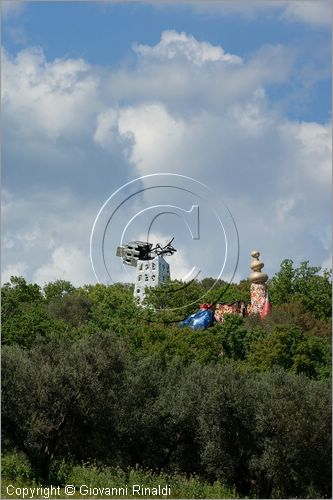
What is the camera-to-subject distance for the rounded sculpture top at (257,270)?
79.9m

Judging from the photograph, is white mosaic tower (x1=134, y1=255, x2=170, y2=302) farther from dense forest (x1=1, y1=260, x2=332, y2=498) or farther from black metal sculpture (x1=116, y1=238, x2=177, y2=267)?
dense forest (x1=1, y1=260, x2=332, y2=498)

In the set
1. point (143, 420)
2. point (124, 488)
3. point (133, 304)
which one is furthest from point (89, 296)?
point (124, 488)

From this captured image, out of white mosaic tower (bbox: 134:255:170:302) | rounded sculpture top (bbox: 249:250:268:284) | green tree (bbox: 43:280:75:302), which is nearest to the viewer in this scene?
white mosaic tower (bbox: 134:255:170:302)

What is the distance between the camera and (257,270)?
80.4m

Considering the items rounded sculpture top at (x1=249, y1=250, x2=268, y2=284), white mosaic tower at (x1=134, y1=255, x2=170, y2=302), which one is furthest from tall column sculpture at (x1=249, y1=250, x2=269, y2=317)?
white mosaic tower at (x1=134, y1=255, x2=170, y2=302)

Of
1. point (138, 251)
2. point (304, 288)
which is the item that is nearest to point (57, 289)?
point (304, 288)

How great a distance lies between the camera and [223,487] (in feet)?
103

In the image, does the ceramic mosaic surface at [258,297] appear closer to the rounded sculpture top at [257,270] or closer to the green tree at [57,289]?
the rounded sculpture top at [257,270]

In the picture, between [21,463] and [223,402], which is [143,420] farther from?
[21,463]

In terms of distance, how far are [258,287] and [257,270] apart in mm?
1445

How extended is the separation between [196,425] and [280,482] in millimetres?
3824

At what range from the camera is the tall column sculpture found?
80.0 m

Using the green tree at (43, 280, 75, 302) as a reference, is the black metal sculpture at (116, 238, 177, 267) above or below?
below

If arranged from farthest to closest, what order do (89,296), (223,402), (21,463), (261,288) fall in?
(89,296)
(261,288)
(223,402)
(21,463)
